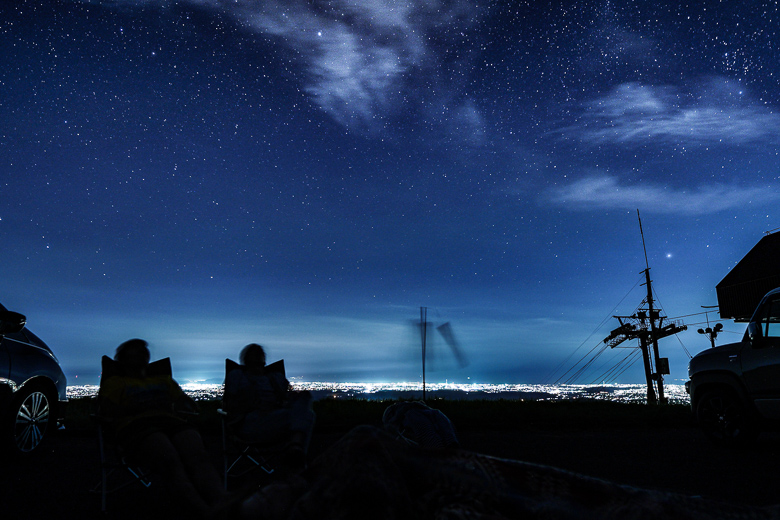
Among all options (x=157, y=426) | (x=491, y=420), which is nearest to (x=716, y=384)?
(x=491, y=420)

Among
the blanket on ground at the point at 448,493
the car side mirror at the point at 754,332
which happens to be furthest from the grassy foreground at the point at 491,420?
the blanket on ground at the point at 448,493

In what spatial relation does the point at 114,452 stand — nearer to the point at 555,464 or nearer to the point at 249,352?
the point at 249,352

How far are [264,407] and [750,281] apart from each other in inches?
1336

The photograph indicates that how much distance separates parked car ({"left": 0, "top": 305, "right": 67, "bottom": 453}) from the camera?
534 cm

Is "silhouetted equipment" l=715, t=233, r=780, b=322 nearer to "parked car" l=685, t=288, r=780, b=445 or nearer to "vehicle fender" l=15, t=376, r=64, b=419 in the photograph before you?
"parked car" l=685, t=288, r=780, b=445

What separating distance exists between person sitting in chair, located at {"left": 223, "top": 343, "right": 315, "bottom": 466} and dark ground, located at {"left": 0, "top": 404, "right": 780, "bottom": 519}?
35.2 inches

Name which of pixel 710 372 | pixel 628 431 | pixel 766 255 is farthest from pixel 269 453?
pixel 766 255

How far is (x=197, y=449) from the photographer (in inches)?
128

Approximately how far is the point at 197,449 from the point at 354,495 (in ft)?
8.91

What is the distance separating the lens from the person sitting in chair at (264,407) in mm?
4383

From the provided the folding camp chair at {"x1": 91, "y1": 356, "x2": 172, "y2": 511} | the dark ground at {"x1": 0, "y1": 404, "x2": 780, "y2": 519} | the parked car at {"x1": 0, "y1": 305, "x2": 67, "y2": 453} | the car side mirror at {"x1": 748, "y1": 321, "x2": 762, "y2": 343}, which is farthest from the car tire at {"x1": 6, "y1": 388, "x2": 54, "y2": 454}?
the car side mirror at {"x1": 748, "y1": 321, "x2": 762, "y2": 343}

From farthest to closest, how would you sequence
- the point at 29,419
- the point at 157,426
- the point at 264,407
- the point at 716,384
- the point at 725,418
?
the point at 716,384 < the point at 725,418 < the point at 29,419 < the point at 264,407 < the point at 157,426

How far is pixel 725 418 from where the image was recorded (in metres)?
7.15

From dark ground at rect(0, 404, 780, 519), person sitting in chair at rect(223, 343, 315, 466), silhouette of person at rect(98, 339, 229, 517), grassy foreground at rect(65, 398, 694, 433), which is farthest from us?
grassy foreground at rect(65, 398, 694, 433)
